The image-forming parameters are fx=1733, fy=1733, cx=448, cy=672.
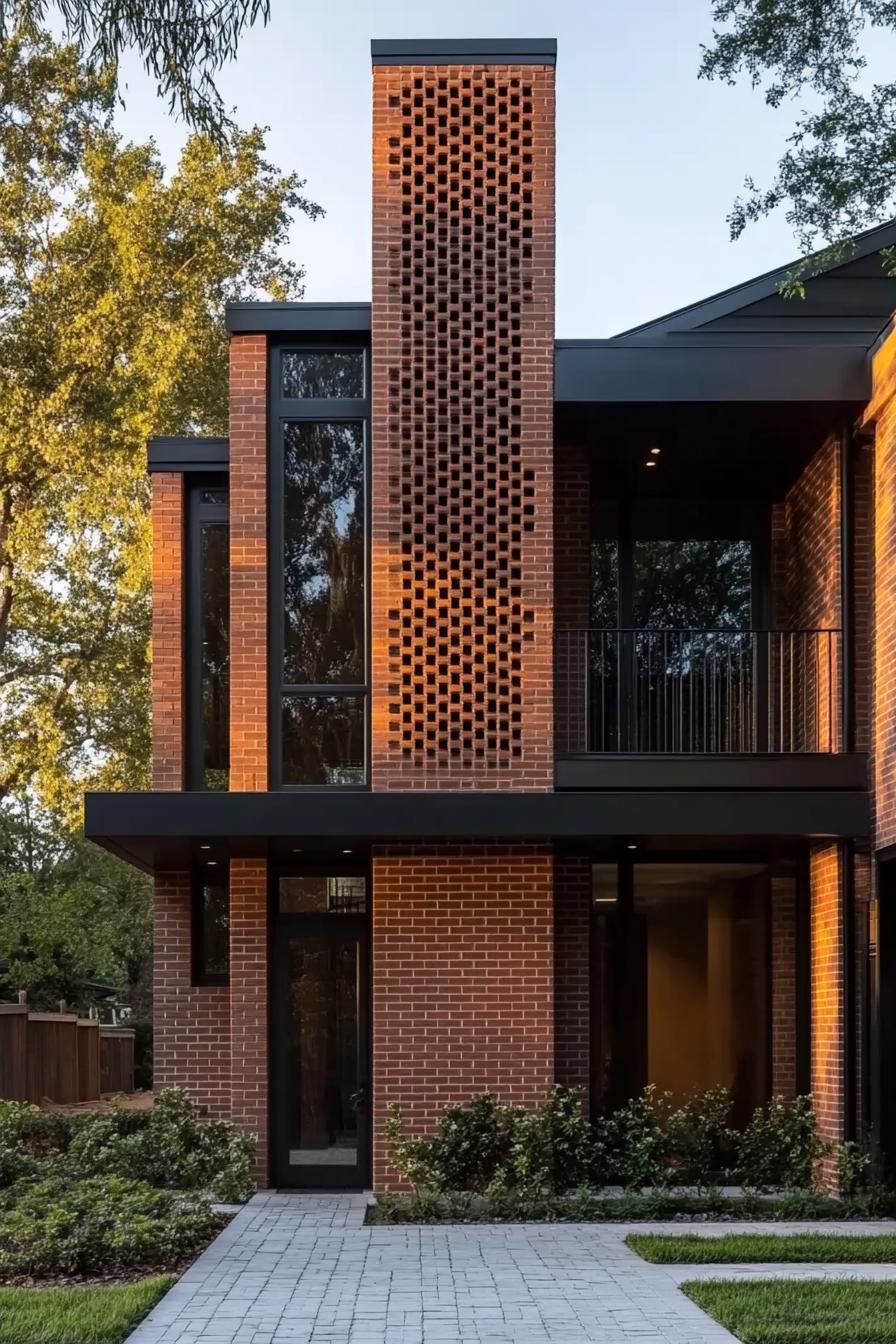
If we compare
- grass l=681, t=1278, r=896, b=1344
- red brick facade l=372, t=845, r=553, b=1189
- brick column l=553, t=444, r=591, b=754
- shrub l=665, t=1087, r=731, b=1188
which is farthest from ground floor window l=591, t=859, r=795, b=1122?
grass l=681, t=1278, r=896, b=1344

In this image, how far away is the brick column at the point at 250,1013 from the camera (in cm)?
1458

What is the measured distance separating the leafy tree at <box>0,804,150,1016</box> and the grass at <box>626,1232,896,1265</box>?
16353 millimetres

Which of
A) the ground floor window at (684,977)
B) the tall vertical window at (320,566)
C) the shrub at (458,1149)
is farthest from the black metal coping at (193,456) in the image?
the shrub at (458,1149)

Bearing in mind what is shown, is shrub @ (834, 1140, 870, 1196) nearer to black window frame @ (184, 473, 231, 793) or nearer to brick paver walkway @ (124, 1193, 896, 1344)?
brick paver walkway @ (124, 1193, 896, 1344)

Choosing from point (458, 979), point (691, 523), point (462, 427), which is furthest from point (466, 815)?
point (691, 523)

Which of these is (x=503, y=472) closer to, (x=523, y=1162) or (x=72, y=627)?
(x=523, y=1162)

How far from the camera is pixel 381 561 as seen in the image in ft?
47.1

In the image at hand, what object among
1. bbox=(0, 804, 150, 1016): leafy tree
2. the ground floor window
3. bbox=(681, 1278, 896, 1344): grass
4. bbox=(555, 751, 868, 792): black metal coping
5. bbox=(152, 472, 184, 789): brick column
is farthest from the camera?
bbox=(0, 804, 150, 1016): leafy tree

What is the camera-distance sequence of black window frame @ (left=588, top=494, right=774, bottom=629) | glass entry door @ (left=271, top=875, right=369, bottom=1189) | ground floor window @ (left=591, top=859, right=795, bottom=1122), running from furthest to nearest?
1. black window frame @ (left=588, top=494, right=774, bottom=629)
2. ground floor window @ (left=591, top=859, right=795, bottom=1122)
3. glass entry door @ (left=271, top=875, right=369, bottom=1189)

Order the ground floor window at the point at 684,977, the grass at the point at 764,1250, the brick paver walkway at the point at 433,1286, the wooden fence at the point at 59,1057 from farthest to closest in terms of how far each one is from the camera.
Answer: the wooden fence at the point at 59,1057, the ground floor window at the point at 684,977, the grass at the point at 764,1250, the brick paver walkway at the point at 433,1286

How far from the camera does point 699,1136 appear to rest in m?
14.2

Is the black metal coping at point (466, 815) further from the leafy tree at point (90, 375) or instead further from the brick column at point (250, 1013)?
the leafy tree at point (90, 375)

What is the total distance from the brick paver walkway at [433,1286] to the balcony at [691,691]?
169 inches

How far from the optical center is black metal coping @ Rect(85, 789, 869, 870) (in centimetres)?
1375
